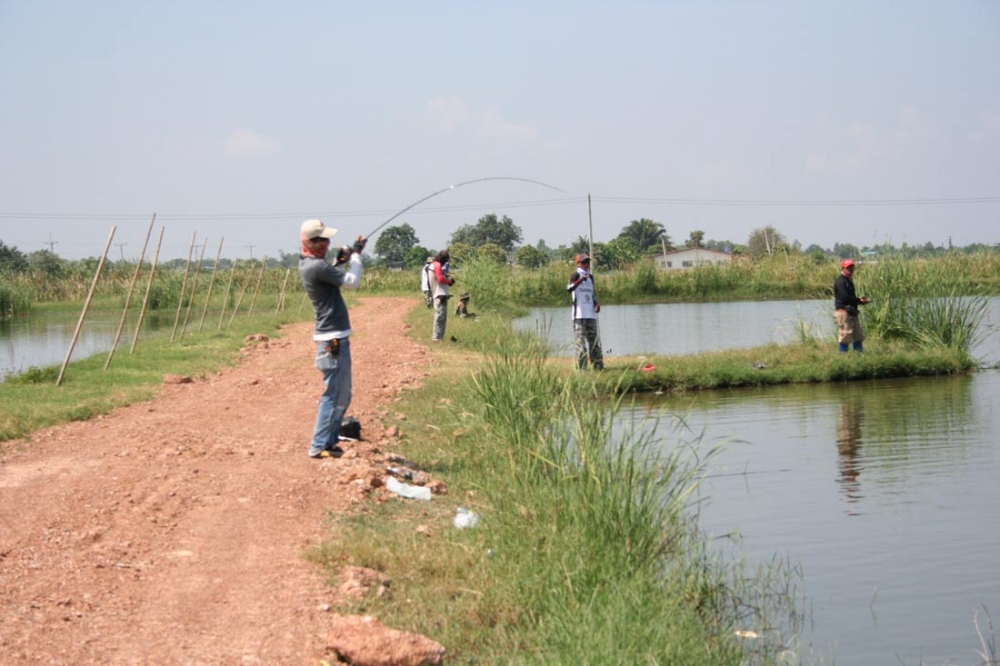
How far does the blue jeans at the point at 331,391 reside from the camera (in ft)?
26.0

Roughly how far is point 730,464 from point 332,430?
163 inches

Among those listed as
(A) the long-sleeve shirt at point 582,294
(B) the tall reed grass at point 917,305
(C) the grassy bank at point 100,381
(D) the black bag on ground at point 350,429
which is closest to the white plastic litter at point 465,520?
(D) the black bag on ground at point 350,429

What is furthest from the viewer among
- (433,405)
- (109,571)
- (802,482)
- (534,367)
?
(433,405)

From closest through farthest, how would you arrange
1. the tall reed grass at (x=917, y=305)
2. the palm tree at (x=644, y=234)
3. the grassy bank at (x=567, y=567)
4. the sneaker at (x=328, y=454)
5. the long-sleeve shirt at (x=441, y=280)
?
1. the grassy bank at (x=567, y=567)
2. the sneaker at (x=328, y=454)
3. the tall reed grass at (x=917, y=305)
4. the long-sleeve shirt at (x=441, y=280)
5. the palm tree at (x=644, y=234)

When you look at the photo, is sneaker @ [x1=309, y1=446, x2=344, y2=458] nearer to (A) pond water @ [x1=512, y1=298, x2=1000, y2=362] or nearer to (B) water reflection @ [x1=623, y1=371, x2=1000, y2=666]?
(B) water reflection @ [x1=623, y1=371, x2=1000, y2=666]

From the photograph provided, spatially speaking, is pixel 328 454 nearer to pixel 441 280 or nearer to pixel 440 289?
pixel 441 280

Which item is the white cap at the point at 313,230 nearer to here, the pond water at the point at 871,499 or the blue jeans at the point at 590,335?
the pond water at the point at 871,499

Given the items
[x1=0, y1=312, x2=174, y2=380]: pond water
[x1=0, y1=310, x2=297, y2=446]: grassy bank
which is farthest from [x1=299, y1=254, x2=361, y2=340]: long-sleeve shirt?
[x1=0, y1=312, x2=174, y2=380]: pond water

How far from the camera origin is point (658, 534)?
19.8 feet

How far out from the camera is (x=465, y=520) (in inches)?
273

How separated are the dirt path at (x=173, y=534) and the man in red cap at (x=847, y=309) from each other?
Result: 8.12 metres

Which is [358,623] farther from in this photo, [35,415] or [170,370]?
[170,370]

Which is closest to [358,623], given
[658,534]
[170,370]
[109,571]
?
[109,571]

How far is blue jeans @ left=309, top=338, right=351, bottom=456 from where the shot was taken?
791cm
